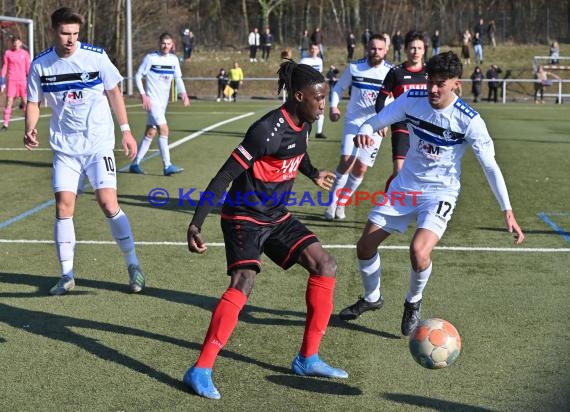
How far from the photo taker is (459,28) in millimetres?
61938

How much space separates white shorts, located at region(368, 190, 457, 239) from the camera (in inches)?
243

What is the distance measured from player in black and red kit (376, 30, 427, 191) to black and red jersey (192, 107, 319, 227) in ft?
14.8

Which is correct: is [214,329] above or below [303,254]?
below

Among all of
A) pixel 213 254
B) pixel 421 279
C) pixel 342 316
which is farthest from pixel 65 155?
pixel 421 279

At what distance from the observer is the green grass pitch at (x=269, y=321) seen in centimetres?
515

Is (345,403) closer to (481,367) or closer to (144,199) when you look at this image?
(481,367)

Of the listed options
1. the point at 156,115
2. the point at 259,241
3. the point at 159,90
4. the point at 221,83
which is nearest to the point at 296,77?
the point at 259,241

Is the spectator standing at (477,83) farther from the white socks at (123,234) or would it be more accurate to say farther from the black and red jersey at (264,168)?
the black and red jersey at (264,168)

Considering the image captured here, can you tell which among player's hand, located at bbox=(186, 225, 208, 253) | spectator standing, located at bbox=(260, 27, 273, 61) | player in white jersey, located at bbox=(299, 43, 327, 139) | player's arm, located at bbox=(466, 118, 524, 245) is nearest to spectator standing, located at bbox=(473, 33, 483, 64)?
spectator standing, located at bbox=(260, 27, 273, 61)

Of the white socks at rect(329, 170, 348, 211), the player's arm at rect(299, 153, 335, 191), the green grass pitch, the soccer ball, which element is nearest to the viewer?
the green grass pitch

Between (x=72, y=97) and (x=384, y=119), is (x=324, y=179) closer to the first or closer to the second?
(x=384, y=119)

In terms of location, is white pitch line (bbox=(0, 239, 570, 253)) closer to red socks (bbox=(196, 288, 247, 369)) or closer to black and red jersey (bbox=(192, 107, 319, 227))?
black and red jersey (bbox=(192, 107, 319, 227))

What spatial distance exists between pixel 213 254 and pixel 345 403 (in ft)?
13.2

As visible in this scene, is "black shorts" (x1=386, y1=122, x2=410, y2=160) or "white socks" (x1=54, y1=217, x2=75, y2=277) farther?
"black shorts" (x1=386, y1=122, x2=410, y2=160)
